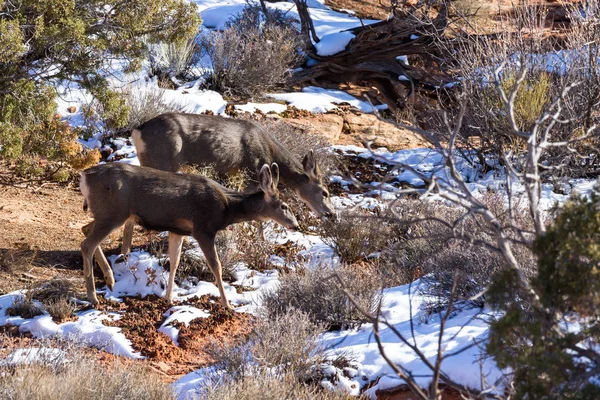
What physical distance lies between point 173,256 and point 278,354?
9.47ft

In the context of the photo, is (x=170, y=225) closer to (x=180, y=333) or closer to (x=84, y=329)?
(x=180, y=333)

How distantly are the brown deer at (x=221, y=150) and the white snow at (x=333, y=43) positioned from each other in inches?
301

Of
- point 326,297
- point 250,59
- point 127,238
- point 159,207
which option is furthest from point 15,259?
point 250,59

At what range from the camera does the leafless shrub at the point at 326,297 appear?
26.0 feet

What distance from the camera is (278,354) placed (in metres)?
6.62

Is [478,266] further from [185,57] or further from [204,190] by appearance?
[185,57]

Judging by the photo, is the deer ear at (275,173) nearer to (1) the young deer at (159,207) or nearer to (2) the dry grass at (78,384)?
(1) the young deer at (159,207)

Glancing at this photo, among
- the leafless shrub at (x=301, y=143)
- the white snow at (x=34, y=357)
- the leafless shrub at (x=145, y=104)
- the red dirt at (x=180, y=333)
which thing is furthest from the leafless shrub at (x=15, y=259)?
the leafless shrub at (x=301, y=143)

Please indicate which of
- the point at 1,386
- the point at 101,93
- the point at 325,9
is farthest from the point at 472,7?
the point at 1,386

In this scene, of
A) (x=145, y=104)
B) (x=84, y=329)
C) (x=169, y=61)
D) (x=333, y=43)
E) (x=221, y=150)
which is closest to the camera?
(x=84, y=329)

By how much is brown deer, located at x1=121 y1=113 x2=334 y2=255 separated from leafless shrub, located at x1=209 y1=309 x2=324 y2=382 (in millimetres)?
4172

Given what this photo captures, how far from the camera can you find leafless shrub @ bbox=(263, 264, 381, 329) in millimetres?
7934

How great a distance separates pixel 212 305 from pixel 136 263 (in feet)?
4.04

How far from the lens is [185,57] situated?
17.2 meters
